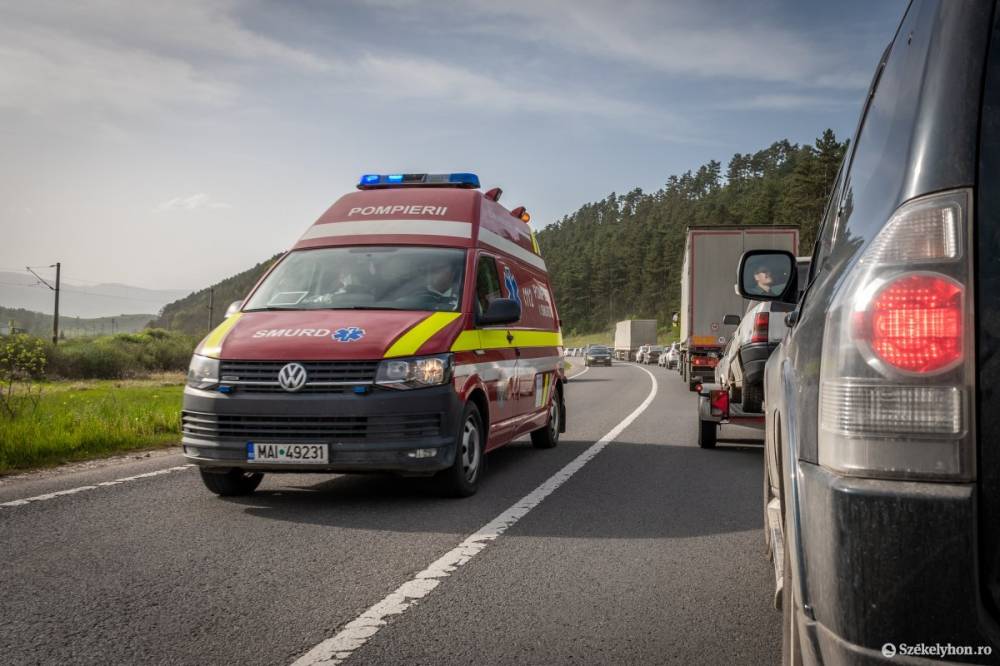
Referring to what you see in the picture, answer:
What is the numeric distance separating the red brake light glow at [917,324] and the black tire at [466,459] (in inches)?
192

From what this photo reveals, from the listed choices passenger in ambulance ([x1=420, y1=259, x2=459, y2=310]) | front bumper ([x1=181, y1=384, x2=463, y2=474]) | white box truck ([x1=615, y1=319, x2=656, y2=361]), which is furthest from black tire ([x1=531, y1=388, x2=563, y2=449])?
white box truck ([x1=615, y1=319, x2=656, y2=361])

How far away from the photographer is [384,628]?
12.4 ft

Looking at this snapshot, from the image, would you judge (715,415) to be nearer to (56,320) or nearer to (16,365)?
(16,365)

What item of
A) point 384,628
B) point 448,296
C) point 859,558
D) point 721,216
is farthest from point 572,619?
point 721,216

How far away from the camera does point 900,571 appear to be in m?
1.82

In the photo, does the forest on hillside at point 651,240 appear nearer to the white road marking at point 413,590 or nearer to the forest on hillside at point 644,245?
the forest on hillside at point 644,245

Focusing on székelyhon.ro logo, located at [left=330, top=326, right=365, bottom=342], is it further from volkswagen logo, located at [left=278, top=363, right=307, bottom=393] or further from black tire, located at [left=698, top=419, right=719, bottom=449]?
black tire, located at [left=698, top=419, right=719, bottom=449]

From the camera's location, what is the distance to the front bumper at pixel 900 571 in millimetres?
1776

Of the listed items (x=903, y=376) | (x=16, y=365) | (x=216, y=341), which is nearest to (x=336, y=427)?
(x=216, y=341)

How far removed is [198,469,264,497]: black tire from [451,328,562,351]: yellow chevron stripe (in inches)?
75.3

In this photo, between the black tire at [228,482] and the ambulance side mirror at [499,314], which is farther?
the ambulance side mirror at [499,314]

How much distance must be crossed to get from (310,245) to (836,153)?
63.3 meters

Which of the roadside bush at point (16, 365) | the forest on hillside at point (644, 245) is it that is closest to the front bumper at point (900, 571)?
the roadside bush at point (16, 365)

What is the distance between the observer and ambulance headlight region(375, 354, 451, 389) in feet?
20.6
